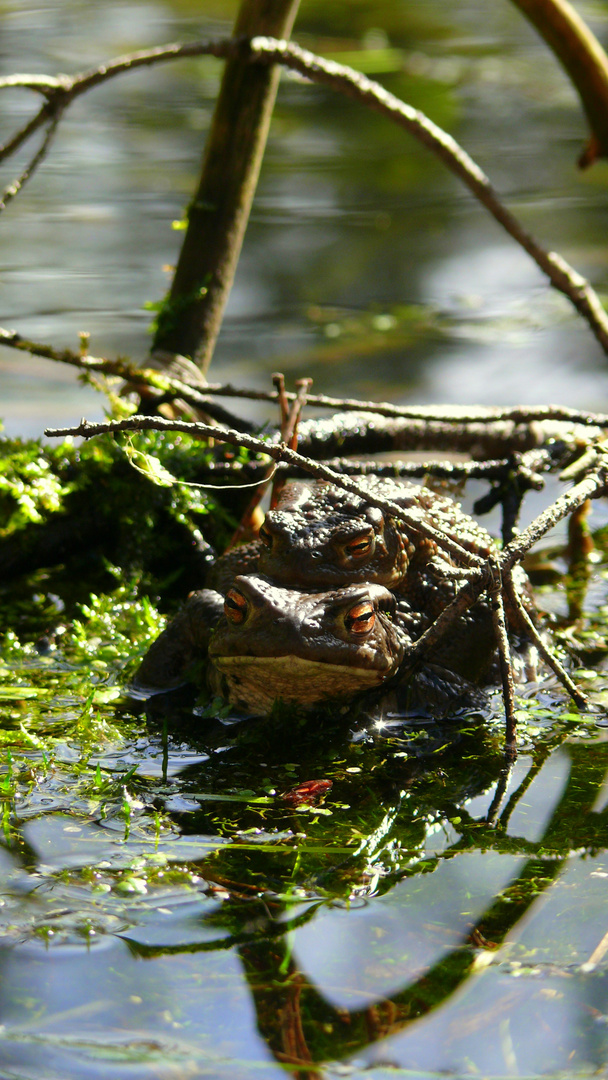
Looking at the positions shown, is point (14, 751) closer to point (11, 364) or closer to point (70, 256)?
point (11, 364)

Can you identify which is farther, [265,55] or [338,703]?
[265,55]

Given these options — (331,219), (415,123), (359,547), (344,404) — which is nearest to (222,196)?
(415,123)

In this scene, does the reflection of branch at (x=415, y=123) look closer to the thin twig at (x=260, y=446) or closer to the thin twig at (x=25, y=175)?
the thin twig at (x=25, y=175)

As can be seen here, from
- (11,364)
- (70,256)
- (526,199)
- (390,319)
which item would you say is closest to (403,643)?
(11,364)

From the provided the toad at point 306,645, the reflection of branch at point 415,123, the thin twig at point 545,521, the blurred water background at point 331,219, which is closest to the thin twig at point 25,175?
the reflection of branch at point 415,123

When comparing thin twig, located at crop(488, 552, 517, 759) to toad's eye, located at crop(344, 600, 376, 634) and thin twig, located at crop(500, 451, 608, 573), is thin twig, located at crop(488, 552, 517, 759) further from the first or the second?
toad's eye, located at crop(344, 600, 376, 634)

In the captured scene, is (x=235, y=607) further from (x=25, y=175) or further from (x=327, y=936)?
(x=25, y=175)

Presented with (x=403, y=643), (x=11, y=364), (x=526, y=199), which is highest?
(x=526, y=199)
